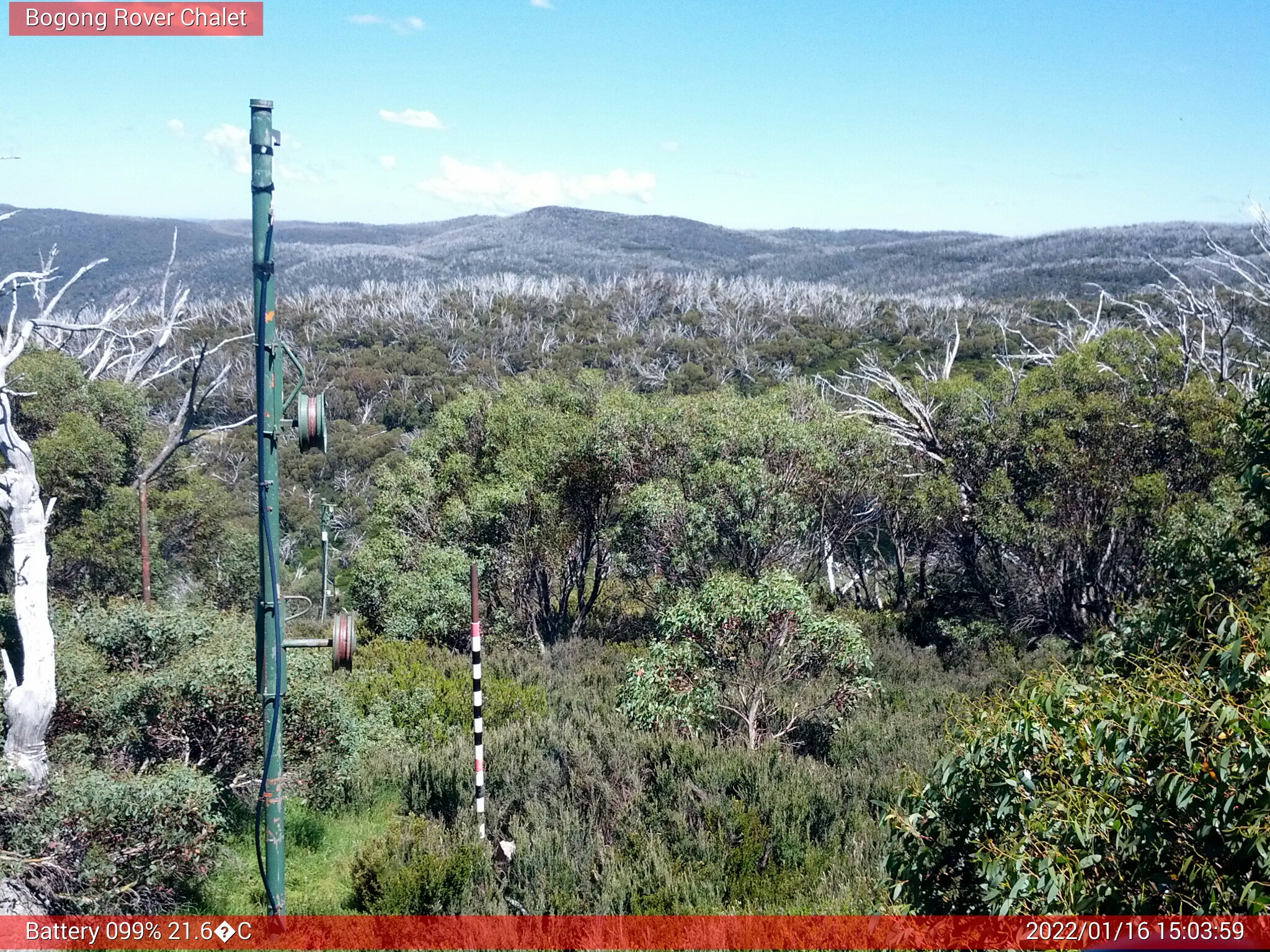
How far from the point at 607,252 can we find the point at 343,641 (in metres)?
115

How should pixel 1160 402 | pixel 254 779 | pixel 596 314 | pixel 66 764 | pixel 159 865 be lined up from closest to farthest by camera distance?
pixel 159 865 → pixel 66 764 → pixel 254 779 → pixel 1160 402 → pixel 596 314

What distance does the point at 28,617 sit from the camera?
25.2 feet

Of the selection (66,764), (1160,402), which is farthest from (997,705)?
(1160,402)

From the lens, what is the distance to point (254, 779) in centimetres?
808

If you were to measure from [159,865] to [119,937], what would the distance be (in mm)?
512

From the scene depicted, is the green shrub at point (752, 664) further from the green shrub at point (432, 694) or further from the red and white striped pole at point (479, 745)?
the red and white striped pole at point (479, 745)

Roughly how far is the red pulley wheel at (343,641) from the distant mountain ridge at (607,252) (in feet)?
182

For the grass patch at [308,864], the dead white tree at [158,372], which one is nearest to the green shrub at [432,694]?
the grass patch at [308,864]

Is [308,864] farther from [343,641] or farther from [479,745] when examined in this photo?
[343,641]

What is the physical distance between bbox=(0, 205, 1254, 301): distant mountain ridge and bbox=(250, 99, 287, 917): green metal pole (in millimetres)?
55368

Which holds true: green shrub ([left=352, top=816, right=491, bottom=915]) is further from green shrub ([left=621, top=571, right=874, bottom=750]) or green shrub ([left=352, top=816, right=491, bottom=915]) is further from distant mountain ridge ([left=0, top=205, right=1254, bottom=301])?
distant mountain ridge ([left=0, top=205, right=1254, bottom=301])

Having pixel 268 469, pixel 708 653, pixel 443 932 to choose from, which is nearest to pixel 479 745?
pixel 443 932

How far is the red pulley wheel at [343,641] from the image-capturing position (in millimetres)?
5172

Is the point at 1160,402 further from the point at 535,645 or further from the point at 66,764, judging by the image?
the point at 66,764
